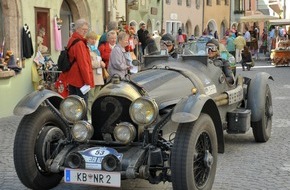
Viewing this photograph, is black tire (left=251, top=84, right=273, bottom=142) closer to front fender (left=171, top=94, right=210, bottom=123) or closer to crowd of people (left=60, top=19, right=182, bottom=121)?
crowd of people (left=60, top=19, right=182, bottom=121)

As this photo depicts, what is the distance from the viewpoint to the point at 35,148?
5.18 m

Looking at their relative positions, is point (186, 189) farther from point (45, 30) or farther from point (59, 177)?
point (45, 30)

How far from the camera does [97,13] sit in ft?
49.6

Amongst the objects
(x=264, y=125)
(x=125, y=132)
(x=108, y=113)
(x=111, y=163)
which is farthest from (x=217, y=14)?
(x=111, y=163)

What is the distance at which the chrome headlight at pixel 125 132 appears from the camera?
4863 millimetres

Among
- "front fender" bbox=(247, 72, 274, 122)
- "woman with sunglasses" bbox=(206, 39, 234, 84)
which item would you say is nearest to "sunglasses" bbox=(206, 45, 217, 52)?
"woman with sunglasses" bbox=(206, 39, 234, 84)

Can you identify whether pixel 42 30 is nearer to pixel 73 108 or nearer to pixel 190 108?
pixel 73 108

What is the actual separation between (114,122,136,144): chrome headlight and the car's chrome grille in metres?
0.21

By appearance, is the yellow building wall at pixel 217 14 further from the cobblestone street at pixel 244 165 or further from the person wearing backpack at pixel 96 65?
the cobblestone street at pixel 244 165

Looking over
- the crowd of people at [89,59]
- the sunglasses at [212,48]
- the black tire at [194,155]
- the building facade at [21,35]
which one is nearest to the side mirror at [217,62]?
the sunglasses at [212,48]

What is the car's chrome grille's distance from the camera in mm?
5094

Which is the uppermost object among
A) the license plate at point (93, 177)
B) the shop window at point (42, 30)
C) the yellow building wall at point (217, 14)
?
the yellow building wall at point (217, 14)

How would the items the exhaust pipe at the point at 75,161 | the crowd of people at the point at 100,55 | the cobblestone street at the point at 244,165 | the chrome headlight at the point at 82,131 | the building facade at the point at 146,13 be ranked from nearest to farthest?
1. the exhaust pipe at the point at 75,161
2. the chrome headlight at the point at 82,131
3. the cobblestone street at the point at 244,165
4. the crowd of people at the point at 100,55
5. the building facade at the point at 146,13

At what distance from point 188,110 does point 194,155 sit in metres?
0.39
